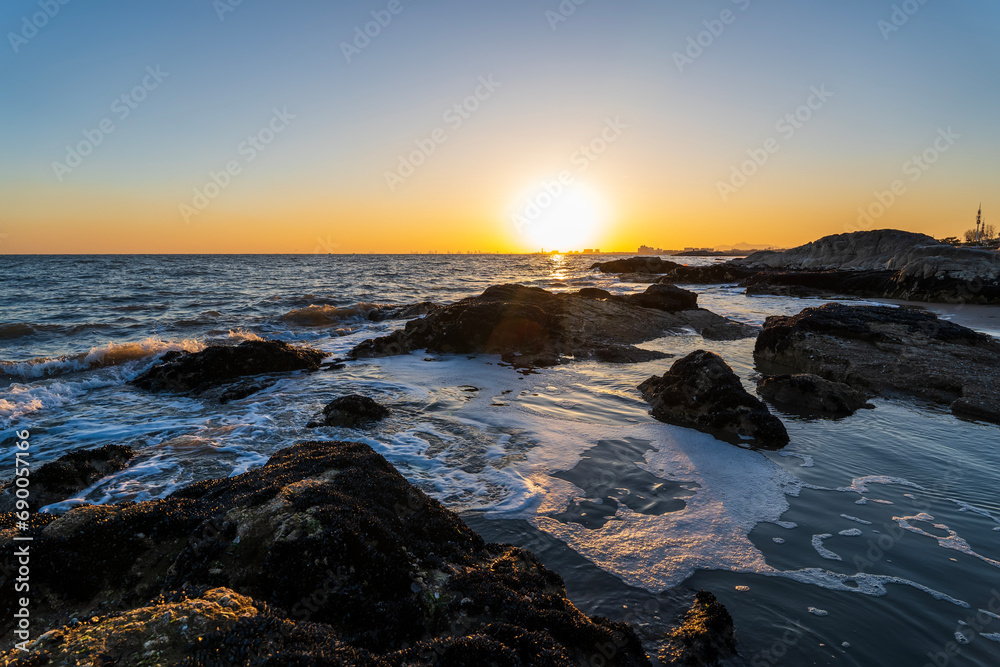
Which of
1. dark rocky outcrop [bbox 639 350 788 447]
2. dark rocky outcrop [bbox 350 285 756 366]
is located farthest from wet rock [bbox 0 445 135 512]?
dark rocky outcrop [bbox 639 350 788 447]

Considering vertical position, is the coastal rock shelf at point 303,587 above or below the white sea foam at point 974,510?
Answer: above

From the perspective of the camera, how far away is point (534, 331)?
13688mm

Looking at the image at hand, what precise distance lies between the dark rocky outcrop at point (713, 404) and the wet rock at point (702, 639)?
13.4 feet

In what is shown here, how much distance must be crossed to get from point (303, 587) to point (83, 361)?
45.8 ft

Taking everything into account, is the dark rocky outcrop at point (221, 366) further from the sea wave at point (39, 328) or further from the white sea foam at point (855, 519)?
the sea wave at point (39, 328)

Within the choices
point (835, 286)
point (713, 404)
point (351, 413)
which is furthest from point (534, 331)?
point (835, 286)

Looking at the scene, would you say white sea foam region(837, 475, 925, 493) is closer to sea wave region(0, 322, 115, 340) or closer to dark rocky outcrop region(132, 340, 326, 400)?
dark rocky outcrop region(132, 340, 326, 400)

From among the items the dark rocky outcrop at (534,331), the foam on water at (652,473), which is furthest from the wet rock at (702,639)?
the dark rocky outcrop at (534,331)

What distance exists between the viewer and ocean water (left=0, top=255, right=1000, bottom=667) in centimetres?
337

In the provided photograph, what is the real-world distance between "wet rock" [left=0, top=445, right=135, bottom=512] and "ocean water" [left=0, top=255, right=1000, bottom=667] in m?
0.23

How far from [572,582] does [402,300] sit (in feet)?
93.9

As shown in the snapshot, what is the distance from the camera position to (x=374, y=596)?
249 centimetres

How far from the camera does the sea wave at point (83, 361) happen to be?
11398 mm

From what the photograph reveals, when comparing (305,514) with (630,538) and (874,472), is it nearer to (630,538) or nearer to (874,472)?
(630,538)
